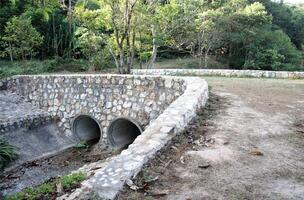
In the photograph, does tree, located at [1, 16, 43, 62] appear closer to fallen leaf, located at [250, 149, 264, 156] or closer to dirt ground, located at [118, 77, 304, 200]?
dirt ground, located at [118, 77, 304, 200]

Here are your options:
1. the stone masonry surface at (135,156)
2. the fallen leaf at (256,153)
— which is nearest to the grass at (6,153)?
the stone masonry surface at (135,156)

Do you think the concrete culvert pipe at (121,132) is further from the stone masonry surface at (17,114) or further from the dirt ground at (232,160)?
the dirt ground at (232,160)

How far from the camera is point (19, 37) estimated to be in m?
18.3

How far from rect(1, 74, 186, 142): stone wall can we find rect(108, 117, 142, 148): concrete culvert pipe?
0.71 feet

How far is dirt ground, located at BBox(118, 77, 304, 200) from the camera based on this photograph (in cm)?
353

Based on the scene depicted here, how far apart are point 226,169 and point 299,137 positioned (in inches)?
74.3

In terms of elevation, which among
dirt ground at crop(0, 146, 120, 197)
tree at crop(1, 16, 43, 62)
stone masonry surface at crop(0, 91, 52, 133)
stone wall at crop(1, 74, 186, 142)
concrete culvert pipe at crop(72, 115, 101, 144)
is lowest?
dirt ground at crop(0, 146, 120, 197)

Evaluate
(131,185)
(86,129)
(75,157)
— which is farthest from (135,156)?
(86,129)

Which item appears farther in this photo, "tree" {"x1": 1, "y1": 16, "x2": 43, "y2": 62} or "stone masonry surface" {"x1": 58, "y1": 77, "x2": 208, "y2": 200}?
"tree" {"x1": 1, "y1": 16, "x2": 43, "y2": 62}

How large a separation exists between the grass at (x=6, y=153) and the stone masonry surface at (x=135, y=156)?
5832 mm

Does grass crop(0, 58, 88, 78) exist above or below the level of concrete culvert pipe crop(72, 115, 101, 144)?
above

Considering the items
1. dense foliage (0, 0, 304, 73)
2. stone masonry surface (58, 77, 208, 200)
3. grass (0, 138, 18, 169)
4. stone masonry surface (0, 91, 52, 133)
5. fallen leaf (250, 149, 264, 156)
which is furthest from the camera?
dense foliage (0, 0, 304, 73)

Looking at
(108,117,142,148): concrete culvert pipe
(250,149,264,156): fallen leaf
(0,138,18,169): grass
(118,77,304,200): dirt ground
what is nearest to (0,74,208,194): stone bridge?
(108,117,142,148): concrete culvert pipe

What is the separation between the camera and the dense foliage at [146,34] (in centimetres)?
1529
